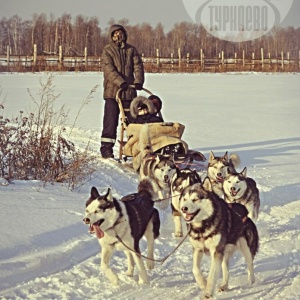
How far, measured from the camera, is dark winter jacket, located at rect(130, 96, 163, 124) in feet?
23.9

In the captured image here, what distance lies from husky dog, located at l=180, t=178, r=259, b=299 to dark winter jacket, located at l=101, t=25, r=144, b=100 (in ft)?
14.7

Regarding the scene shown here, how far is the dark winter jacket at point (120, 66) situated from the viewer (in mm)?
7750

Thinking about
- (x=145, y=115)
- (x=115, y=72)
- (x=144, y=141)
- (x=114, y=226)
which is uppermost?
(x=115, y=72)

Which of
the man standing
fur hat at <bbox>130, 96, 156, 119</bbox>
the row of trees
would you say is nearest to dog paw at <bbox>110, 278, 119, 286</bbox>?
fur hat at <bbox>130, 96, 156, 119</bbox>

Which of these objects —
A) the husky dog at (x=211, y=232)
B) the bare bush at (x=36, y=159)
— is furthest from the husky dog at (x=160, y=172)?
the husky dog at (x=211, y=232)

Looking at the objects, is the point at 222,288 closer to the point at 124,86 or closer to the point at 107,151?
the point at 107,151

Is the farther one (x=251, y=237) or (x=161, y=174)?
(x=161, y=174)

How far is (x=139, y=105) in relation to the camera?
290 inches

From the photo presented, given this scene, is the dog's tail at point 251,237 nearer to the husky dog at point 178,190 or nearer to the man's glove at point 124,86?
the husky dog at point 178,190

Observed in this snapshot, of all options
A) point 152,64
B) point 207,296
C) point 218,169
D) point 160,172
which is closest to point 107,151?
point 160,172

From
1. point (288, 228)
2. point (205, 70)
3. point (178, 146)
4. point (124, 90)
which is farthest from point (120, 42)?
point (205, 70)

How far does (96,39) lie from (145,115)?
43034mm

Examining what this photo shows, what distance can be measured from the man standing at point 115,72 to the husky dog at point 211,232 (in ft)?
14.4

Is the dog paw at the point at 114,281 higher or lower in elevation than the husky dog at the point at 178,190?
lower
